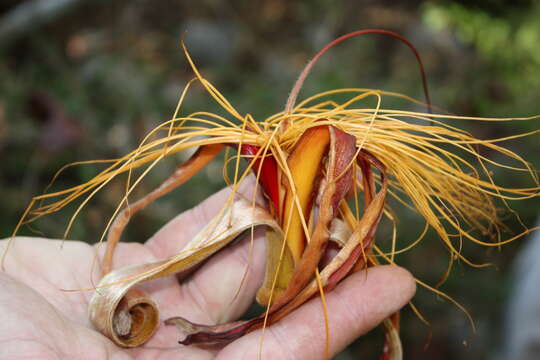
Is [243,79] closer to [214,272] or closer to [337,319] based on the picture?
[214,272]

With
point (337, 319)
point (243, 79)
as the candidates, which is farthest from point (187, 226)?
point (243, 79)

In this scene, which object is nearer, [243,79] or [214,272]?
[214,272]

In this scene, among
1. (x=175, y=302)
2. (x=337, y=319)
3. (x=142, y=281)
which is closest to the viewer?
(x=337, y=319)

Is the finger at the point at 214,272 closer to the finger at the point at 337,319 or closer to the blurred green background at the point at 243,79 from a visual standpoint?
the finger at the point at 337,319

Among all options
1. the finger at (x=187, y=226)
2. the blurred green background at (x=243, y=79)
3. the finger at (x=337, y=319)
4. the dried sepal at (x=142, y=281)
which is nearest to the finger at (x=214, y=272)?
the finger at (x=187, y=226)

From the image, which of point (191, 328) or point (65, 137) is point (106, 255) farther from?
point (65, 137)
